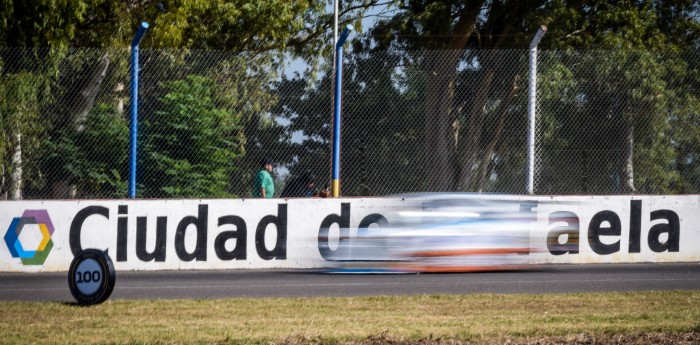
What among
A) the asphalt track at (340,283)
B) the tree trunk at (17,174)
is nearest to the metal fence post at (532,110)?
the asphalt track at (340,283)

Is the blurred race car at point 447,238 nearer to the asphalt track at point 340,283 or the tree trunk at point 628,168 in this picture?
the asphalt track at point 340,283

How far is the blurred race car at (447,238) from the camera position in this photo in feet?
44.1

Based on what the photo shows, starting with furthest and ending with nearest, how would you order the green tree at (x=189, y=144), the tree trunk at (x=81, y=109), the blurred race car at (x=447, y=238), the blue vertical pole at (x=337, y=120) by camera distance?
the blue vertical pole at (x=337, y=120), the green tree at (x=189, y=144), the tree trunk at (x=81, y=109), the blurred race car at (x=447, y=238)

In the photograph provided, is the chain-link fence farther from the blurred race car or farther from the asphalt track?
the blurred race car

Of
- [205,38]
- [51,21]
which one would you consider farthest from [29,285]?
[205,38]

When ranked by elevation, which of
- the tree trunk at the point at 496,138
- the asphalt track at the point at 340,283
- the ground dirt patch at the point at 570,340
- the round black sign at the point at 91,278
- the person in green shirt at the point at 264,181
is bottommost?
the asphalt track at the point at 340,283

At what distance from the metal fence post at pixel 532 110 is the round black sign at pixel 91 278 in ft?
24.6

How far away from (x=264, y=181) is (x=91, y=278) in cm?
539

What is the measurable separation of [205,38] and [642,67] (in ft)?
34.7

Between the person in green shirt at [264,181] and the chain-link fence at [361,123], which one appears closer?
the chain-link fence at [361,123]

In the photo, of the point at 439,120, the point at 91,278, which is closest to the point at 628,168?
the point at 439,120

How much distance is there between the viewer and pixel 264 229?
15.5 meters

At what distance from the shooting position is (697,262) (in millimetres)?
16328

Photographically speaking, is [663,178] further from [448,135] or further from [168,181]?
[168,181]
